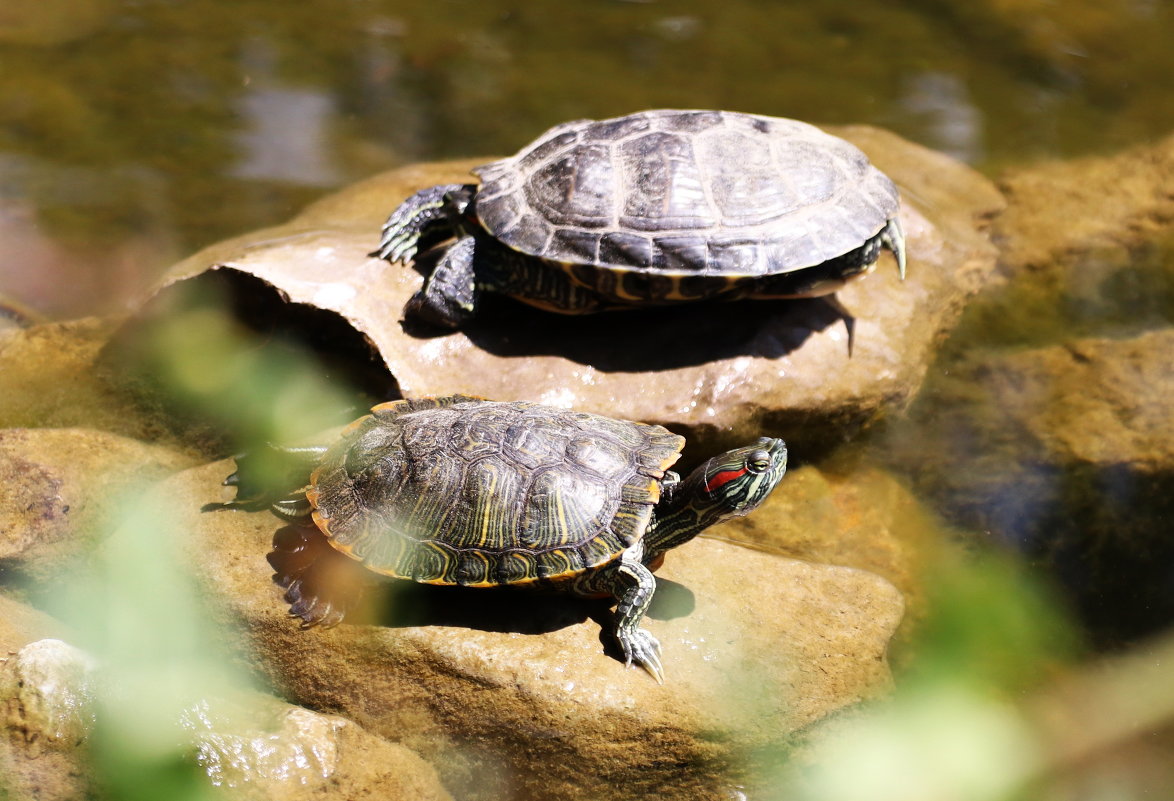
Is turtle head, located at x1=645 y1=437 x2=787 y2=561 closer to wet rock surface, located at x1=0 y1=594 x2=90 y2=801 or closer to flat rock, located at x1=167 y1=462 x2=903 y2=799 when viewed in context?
flat rock, located at x1=167 y1=462 x2=903 y2=799

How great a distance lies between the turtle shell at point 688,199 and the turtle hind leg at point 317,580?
1.70 m

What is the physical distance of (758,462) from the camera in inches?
129

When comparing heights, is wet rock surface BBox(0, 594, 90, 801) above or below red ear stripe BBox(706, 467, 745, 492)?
below

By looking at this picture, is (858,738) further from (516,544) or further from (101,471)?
(101,471)

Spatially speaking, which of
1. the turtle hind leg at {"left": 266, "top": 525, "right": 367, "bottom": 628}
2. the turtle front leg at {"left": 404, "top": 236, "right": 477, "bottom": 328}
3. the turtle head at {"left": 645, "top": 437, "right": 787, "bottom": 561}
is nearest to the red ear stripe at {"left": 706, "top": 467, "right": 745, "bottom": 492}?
the turtle head at {"left": 645, "top": 437, "right": 787, "bottom": 561}

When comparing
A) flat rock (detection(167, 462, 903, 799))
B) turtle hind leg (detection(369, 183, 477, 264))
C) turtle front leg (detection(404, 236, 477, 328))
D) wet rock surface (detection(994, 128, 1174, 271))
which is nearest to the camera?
flat rock (detection(167, 462, 903, 799))

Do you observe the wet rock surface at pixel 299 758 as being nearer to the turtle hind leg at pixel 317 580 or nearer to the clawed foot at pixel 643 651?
the turtle hind leg at pixel 317 580

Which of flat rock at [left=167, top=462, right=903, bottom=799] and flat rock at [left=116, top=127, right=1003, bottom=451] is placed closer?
flat rock at [left=167, top=462, right=903, bottom=799]

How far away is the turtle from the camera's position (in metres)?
3.22

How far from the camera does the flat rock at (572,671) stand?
312cm

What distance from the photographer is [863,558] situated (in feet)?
13.5

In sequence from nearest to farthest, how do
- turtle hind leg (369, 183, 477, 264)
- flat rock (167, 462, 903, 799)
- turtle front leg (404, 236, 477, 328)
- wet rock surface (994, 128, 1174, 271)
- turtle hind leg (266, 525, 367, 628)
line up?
flat rock (167, 462, 903, 799) → turtle hind leg (266, 525, 367, 628) → turtle front leg (404, 236, 477, 328) → turtle hind leg (369, 183, 477, 264) → wet rock surface (994, 128, 1174, 271)

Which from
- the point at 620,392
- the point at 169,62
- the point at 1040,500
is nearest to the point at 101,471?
the point at 620,392

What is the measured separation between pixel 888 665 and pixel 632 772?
46.6 inches
